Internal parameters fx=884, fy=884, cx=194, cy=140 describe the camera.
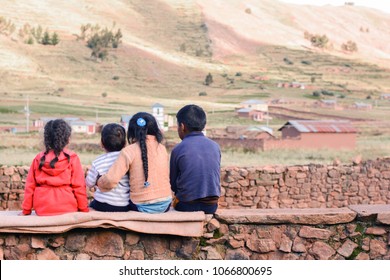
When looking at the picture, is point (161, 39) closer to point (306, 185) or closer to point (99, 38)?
point (99, 38)

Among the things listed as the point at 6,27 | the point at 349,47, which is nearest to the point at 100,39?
the point at 6,27

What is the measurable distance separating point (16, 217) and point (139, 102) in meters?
37.8

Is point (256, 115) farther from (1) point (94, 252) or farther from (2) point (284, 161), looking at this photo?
(1) point (94, 252)

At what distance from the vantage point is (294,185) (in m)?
13.8

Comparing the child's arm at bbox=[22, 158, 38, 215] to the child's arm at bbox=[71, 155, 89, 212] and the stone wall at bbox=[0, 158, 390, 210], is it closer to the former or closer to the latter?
the child's arm at bbox=[71, 155, 89, 212]

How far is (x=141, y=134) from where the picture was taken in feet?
21.0

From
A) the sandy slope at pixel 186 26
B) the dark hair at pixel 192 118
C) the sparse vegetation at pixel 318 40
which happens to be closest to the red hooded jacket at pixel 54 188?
the dark hair at pixel 192 118

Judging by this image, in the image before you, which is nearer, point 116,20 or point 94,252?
point 94,252

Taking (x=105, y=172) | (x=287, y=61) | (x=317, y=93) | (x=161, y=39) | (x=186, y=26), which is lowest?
(x=105, y=172)

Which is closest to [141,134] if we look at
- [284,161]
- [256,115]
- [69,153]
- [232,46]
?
[69,153]

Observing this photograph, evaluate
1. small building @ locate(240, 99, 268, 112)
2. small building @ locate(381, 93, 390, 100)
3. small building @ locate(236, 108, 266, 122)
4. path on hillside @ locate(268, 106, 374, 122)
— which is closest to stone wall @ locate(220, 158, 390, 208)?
small building @ locate(236, 108, 266, 122)

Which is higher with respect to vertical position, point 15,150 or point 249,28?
point 249,28

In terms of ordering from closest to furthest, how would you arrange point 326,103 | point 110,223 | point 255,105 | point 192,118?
point 110,223 < point 192,118 < point 255,105 < point 326,103

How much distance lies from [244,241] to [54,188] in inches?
55.3
